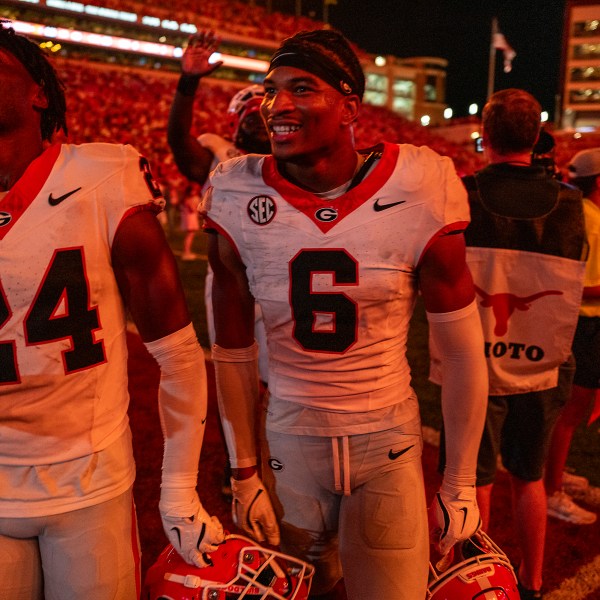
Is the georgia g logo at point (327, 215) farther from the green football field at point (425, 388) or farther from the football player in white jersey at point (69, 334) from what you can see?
the green football field at point (425, 388)

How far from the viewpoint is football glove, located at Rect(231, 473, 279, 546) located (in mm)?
1674

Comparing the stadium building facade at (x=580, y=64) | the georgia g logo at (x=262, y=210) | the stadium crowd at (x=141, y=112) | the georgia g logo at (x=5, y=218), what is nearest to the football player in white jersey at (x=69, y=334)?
the georgia g logo at (x=5, y=218)

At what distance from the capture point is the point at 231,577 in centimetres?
148

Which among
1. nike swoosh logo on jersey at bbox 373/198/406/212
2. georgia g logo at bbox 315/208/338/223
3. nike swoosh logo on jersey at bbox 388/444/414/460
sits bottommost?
nike swoosh logo on jersey at bbox 388/444/414/460

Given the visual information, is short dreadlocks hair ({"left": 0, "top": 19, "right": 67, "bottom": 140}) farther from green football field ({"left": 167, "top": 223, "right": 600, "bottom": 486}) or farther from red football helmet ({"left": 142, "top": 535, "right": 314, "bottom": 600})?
green football field ({"left": 167, "top": 223, "right": 600, "bottom": 486})

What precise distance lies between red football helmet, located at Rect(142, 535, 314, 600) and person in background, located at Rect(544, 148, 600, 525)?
1.77 m

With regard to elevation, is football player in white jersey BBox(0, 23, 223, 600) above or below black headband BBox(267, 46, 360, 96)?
below

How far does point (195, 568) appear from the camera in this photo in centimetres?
150

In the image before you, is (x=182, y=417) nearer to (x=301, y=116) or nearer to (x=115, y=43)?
(x=301, y=116)

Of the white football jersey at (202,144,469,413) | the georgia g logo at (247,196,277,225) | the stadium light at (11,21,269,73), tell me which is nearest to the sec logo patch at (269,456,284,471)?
the white football jersey at (202,144,469,413)

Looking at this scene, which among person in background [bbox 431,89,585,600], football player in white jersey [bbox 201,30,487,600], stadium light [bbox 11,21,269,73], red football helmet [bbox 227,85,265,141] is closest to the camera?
football player in white jersey [bbox 201,30,487,600]

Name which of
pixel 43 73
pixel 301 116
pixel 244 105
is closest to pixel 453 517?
pixel 301 116

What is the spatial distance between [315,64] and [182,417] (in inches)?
35.3

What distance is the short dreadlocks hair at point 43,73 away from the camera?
1.44m
